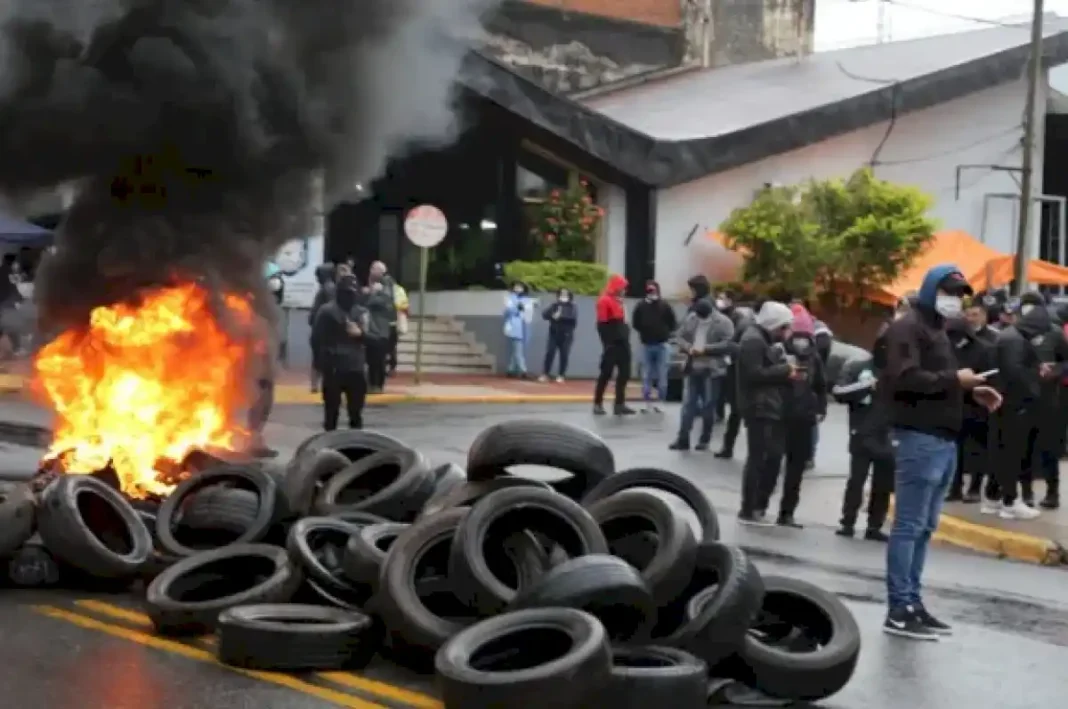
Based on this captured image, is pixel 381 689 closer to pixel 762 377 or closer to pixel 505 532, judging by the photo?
pixel 505 532

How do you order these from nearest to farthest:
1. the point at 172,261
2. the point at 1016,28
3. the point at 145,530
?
the point at 145,530, the point at 172,261, the point at 1016,28

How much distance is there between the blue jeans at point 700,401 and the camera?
1566cm

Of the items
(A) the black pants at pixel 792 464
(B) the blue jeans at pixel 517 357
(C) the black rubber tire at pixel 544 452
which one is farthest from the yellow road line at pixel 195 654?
(B) the blue jeans at pixel 517 357

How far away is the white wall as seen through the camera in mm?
30078

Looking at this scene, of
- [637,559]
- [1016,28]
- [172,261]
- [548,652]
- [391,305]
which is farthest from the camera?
[1016,28]

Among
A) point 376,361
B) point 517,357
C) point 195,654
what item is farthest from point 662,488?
point 517,357

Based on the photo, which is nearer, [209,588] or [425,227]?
[209,588]

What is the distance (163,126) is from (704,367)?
702 centimetres

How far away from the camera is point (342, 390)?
49.4ft

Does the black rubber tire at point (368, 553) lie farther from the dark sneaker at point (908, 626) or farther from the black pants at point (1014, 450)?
the black pants at point (1014, 450)

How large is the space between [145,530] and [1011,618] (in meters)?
5.00

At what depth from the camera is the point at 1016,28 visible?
37.8 metres

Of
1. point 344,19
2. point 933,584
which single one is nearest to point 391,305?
point 344,19

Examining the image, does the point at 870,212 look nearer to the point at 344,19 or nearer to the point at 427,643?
the point at 344,19
